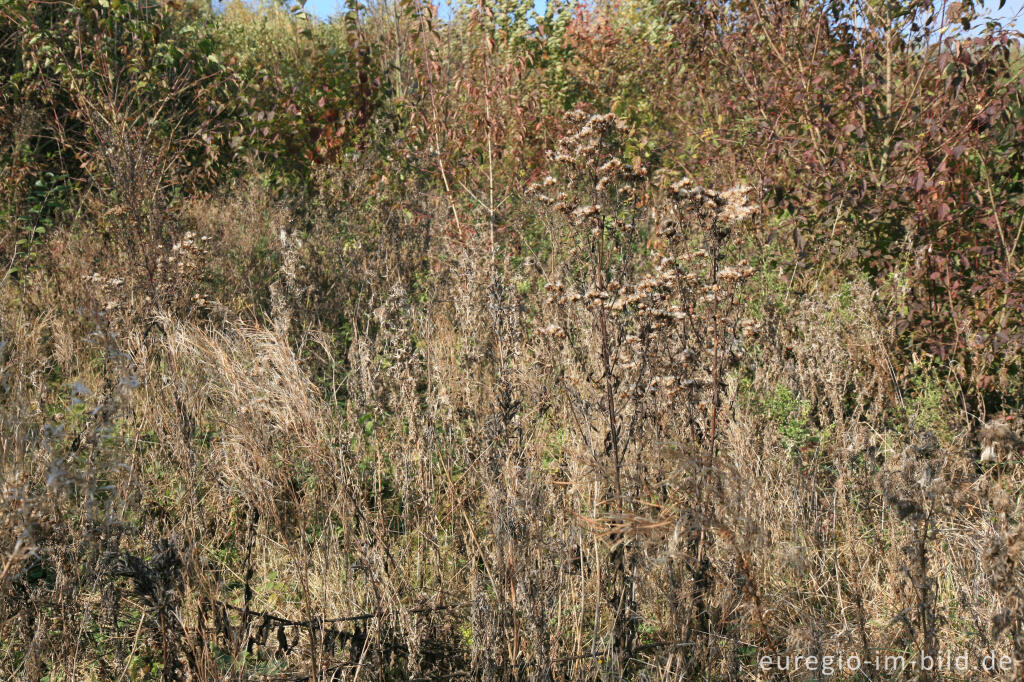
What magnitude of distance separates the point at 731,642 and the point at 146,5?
24.0 ft

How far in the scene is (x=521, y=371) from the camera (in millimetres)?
3070

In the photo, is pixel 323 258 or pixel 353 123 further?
pixel 353 123

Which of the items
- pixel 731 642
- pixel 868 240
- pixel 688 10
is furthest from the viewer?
pixel 688 10

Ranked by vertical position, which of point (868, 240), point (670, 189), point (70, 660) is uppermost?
point (868, 240)

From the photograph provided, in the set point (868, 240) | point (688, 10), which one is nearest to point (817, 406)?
point (868, 240)

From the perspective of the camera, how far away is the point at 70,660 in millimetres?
2141

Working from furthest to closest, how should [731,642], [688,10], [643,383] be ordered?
[688,10]
[643,383]
[731,642]

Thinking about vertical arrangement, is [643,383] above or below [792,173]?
below

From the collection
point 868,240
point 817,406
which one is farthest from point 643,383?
point 868,240

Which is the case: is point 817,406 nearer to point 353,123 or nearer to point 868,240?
point 868,240

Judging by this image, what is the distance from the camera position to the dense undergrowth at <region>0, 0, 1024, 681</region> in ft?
7.11

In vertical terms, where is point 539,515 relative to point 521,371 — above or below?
below

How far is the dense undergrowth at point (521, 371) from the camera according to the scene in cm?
217

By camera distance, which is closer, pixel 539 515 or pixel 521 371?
pixel 539 515
